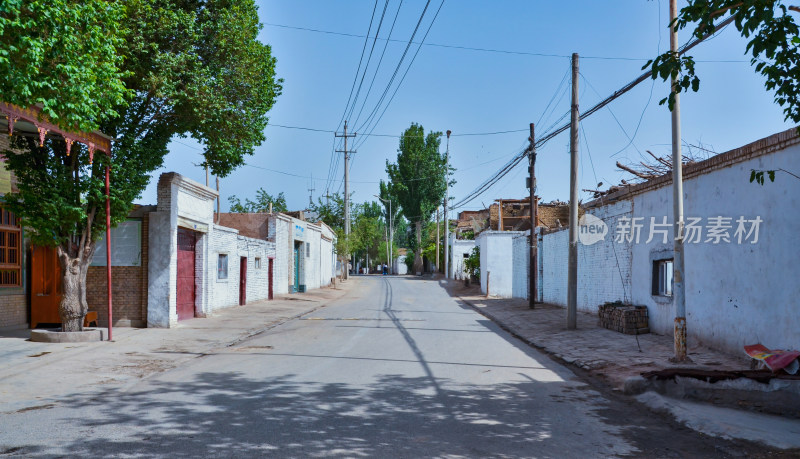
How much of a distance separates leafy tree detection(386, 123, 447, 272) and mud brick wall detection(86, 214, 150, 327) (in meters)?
52.2

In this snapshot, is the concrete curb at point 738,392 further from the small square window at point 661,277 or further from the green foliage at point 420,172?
the green foliage at point 420,172

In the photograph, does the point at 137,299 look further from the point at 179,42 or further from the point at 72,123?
the point at 72,123

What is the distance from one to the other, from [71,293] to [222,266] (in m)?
9.22

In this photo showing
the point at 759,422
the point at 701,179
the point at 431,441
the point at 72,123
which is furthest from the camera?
the point at 701,179

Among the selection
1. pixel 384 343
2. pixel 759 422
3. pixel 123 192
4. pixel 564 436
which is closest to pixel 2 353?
pixel 123 192

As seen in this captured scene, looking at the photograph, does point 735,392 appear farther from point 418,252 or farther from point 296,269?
point 418,252

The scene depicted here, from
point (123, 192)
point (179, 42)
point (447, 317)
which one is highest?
point (179, 42)

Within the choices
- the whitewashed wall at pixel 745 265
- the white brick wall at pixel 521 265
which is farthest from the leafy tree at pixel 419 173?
the whitewashed wall at pixel 745 265

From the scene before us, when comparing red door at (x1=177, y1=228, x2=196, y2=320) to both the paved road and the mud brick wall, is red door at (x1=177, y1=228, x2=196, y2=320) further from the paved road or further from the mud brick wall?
the paved road

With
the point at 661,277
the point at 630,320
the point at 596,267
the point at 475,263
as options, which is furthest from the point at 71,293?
the point at 475,263

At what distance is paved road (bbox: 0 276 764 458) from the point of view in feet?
18.2

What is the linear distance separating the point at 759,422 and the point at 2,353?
40.9ft

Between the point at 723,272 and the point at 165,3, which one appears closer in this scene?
the point at 723,272

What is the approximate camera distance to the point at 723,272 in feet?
37.7
